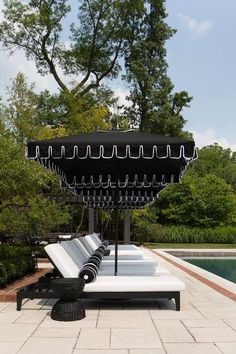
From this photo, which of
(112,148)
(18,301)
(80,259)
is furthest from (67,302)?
(112,148)

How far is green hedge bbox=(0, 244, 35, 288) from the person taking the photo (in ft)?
27.3

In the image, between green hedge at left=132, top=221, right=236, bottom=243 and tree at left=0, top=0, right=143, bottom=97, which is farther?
tree at left=0, top=0, right=143, bottom=97

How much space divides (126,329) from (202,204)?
24241 mm

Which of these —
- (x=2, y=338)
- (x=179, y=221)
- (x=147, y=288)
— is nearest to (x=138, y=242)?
(x=179, y=221)

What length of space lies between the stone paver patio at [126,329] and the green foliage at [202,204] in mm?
22165

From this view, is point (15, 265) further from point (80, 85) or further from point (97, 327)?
point (80, 85)

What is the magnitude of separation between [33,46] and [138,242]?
634 inches

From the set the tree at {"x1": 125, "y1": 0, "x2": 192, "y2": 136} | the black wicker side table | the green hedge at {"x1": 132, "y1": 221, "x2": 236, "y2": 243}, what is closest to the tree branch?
the tree at {"x1": 125, "y1": 0, "x2": 192, "y2": 136}

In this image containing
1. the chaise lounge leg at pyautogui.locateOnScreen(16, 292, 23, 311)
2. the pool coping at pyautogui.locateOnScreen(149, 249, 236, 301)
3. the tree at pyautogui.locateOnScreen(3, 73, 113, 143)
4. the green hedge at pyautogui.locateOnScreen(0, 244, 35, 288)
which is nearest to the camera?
the chaise lounge leg at pyautogui.locateOnScreen(16, 292, 23, 311)

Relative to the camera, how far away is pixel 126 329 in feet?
18.8

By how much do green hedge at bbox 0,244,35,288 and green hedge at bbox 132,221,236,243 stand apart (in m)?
16.0

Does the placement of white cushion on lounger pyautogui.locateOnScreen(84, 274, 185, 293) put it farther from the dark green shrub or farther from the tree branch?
the tree branch

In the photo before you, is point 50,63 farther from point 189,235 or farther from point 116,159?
point 116,159

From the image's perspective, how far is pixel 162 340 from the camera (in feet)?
17.1
